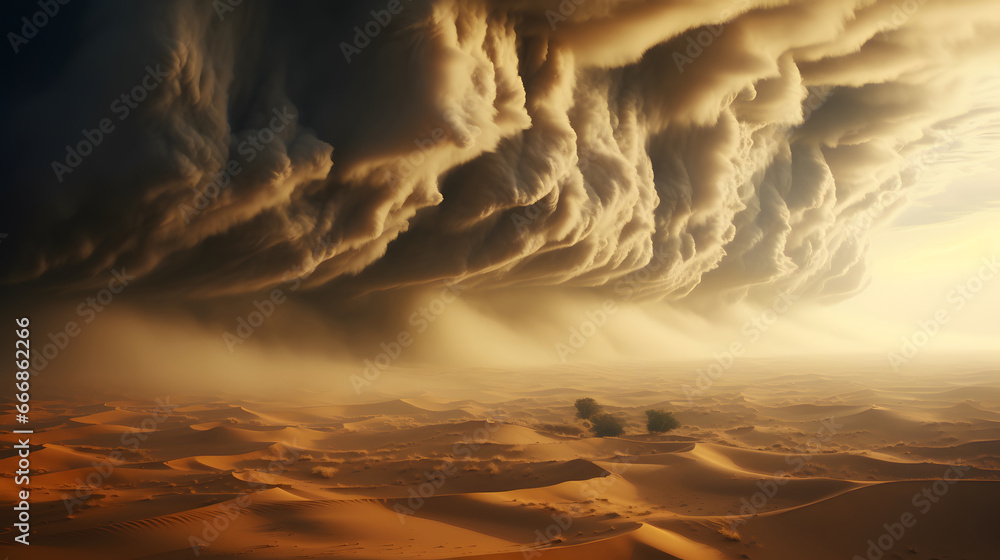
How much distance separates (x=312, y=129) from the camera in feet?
36.5

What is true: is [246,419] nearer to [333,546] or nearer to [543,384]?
[333,546]

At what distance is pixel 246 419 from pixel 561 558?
292 inches
